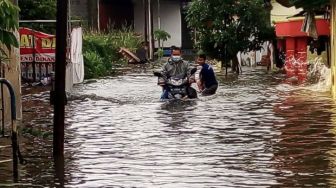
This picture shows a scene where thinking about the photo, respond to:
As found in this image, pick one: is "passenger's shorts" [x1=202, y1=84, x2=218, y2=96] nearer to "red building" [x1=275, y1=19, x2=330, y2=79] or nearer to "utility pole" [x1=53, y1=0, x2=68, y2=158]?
"red building" [x1=275, y1=19, x2=330, y2=79]

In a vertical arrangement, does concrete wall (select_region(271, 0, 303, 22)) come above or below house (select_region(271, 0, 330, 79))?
above

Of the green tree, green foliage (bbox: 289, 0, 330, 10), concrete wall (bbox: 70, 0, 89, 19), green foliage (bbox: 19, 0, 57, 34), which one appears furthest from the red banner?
concrete wall (bbox: 70, 0, 89, 19)

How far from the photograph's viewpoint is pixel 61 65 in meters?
11.3

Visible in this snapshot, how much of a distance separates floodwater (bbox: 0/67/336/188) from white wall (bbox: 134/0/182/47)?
33.6 m

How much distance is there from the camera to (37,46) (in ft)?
89.6

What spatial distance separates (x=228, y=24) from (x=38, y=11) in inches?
299

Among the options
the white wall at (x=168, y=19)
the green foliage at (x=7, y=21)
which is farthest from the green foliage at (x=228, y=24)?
the green foliage at (x=7, y=21)

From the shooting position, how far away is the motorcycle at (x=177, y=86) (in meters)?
21.4

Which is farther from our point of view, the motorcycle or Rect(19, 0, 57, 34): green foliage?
Rect(19, 0, 57, 34): green foliage

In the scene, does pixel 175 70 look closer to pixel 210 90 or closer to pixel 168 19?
pixel 210 90

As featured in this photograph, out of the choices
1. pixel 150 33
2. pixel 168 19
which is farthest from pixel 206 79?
pixel 168 19

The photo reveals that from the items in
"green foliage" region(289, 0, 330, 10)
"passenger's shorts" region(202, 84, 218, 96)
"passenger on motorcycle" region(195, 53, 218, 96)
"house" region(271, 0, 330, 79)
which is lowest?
"passenger's shorts" region(202, 84, 218, 96)

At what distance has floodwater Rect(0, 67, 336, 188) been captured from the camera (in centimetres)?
1027

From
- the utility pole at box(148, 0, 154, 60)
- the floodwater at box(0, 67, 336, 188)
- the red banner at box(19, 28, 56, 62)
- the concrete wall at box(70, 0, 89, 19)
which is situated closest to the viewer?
the floodwater at box(0, 67, 336, 188)
